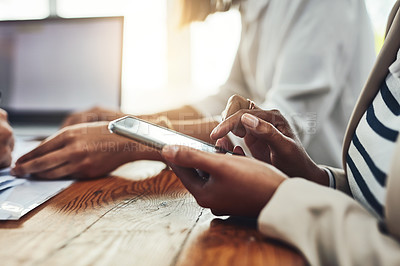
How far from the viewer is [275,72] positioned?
0.85 m

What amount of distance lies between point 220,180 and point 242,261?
8 centimetres

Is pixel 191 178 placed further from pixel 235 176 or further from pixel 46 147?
pixel 46 147

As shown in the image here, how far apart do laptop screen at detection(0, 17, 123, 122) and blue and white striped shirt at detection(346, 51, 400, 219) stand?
2.51ft

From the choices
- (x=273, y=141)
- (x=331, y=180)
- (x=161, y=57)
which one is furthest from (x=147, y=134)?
(x=161, y=57)

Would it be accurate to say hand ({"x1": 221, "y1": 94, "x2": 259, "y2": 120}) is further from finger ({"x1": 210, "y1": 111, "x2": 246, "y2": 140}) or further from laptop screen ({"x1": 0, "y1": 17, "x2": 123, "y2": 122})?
laptop screen ({"x1": 0, "y1": 17, "x2": 123, "y2": 122})

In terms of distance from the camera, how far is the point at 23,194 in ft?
1.50

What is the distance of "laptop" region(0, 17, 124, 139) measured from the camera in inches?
41.4

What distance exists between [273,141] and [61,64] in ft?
2.74

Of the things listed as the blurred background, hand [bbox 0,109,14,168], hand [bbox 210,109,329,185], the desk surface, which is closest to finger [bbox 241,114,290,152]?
hand [bbox 210,109,329,185]

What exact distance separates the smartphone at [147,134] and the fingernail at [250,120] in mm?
43

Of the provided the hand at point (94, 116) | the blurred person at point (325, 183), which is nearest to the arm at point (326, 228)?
the blurred person at point (325, 183)

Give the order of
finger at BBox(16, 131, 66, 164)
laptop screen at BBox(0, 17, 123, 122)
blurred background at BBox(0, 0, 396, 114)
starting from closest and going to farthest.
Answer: finger at BBox(16, 131, 66, 164) < laptop screen at BBox(0, 17, 123, 122) < blurred background at BBox(0, 0, 396, 114)

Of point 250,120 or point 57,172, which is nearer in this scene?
A: point 250,120

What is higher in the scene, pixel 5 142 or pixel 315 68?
pixel 315 68
